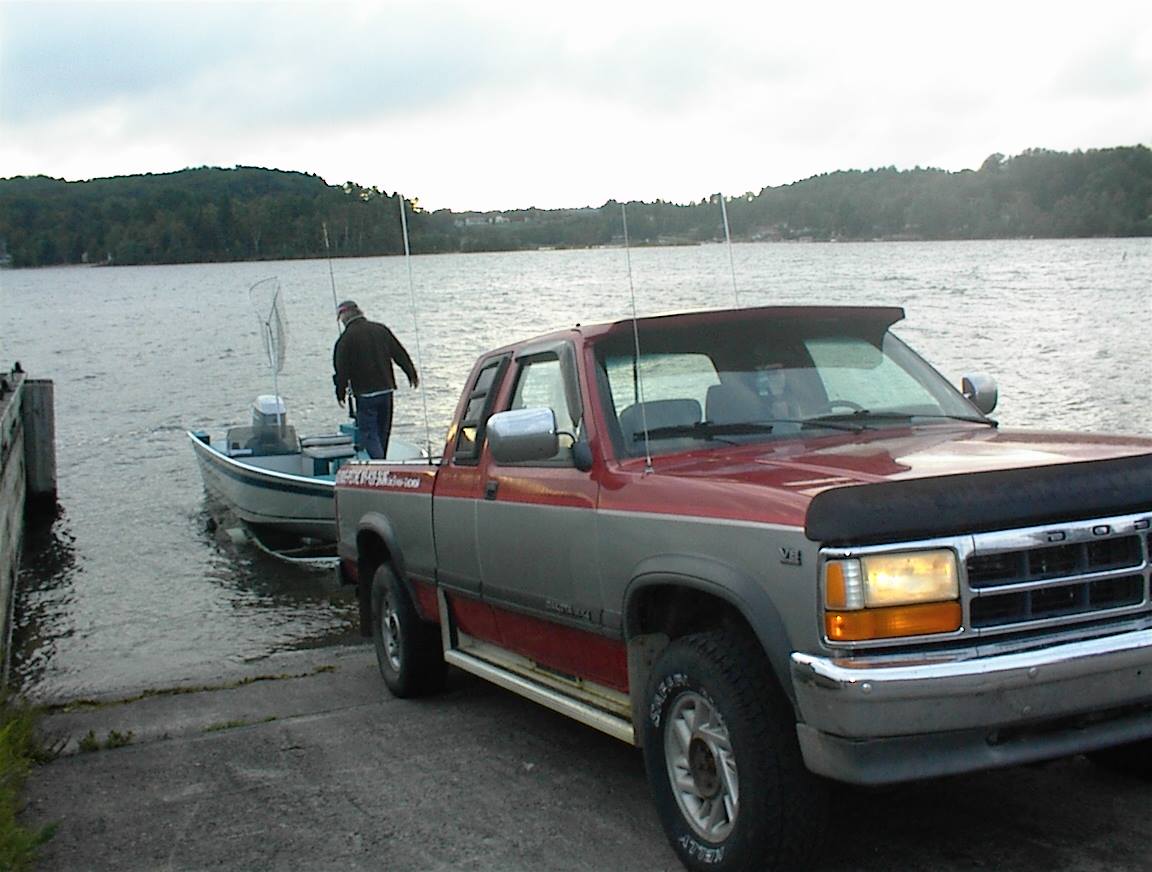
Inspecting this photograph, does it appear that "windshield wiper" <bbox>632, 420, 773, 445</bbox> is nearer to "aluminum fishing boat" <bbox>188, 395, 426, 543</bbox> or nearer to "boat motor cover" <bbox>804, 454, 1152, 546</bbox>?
"boat motor cover" <bbox>804, 454, 1152, 546</bbox>

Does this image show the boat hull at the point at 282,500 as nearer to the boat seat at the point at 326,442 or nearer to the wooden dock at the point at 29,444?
the boat seat at the point at 326,442

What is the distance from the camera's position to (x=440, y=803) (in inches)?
217

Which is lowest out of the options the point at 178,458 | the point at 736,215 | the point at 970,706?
the point at 178,458

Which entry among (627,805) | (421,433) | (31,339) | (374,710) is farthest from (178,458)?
(31,339)

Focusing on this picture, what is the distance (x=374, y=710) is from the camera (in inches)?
283

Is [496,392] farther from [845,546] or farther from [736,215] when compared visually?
[845,546]

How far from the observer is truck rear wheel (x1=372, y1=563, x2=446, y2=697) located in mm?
7168

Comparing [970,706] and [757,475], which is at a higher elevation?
[757,475]

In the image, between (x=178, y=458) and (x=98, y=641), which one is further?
(x=178, y=458)

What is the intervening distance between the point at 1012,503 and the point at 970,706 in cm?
60

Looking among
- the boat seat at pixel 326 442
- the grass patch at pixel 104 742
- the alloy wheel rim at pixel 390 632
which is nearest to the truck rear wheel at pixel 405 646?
the alloy wheel rim at pixel 390 632

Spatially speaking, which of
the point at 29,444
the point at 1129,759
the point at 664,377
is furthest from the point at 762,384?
the point at 29,444

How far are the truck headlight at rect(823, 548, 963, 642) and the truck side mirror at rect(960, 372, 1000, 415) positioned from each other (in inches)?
93.1

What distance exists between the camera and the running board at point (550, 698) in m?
5.02
